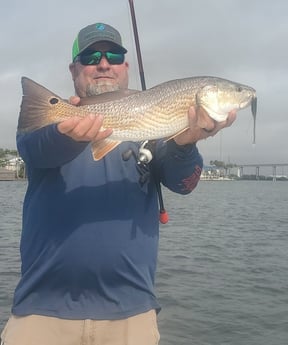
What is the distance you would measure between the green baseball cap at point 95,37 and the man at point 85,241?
68 cm

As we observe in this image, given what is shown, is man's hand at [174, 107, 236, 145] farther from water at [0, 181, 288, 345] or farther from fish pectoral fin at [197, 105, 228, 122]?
water at [0, 181, 288, 345]

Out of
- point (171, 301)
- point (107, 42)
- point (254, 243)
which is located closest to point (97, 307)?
point (107, 42)

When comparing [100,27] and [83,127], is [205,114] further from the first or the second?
[100,27]

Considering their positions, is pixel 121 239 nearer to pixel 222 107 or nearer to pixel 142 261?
pixel 142 261

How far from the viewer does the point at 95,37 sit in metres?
4.07

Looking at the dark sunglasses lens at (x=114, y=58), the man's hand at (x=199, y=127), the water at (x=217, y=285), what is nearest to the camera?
the man's hand at (x=199, y=127)

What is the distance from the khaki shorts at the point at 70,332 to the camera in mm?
3451

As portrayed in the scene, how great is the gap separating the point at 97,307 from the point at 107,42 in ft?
6.88

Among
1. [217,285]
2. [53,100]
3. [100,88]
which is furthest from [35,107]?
[217,285]

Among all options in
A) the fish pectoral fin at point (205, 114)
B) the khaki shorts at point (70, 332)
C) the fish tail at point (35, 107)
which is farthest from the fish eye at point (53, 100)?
the khaki shorts at point (70, 332)

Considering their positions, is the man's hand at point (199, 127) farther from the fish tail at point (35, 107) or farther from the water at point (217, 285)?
the water at point (217, 285)

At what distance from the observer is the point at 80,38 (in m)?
4.15

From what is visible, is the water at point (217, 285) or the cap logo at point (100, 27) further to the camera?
the water at point (217, 285)

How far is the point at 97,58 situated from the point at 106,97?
50 centimetres
